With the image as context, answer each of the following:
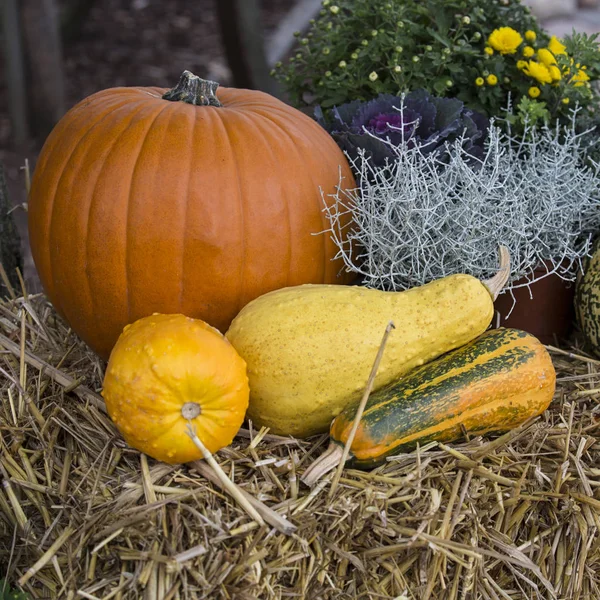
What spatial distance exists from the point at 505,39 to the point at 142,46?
555 cm

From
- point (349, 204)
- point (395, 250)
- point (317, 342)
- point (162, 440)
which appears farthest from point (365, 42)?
point (162, 440)

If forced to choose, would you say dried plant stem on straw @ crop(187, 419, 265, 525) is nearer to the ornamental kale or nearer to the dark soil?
the ornamental kale

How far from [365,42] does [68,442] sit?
6.22ft

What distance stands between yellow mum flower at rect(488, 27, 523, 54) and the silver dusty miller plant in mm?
580

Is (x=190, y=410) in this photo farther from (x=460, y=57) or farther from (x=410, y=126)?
(x=460, y=57)

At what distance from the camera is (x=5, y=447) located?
6.55 feet

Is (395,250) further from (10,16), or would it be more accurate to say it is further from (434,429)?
(10,16)

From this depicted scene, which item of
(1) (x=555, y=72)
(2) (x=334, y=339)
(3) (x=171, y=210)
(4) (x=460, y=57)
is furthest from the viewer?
(4) (x=460, y=57)

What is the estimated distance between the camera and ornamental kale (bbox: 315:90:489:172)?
8.30 feet

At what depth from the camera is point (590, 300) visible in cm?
239

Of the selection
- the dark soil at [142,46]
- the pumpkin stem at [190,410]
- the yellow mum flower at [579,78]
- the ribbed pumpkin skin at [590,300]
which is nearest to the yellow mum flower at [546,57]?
the yellow mum flower at [579,78]

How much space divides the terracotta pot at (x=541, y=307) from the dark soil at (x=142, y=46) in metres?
4.97

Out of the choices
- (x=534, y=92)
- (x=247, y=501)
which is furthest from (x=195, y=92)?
(x=534, y=92)

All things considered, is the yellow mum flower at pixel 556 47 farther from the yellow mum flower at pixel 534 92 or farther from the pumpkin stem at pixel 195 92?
the pumpkin stem at pixel 195 92
